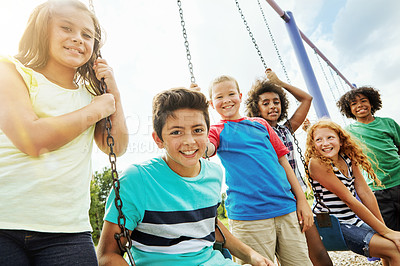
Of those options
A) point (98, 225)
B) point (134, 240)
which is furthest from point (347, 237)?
point (98, 225)

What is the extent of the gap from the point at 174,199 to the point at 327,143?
77.5 inches

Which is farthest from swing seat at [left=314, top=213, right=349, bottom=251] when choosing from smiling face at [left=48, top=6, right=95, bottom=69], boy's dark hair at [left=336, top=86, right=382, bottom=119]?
boy's dark hair at [left=336, top=86, right=382, bottom=119]

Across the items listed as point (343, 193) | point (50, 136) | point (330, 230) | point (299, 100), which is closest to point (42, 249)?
point (50, 136)

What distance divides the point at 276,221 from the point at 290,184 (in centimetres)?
40

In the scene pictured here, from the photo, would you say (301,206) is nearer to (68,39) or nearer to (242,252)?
(242,252)

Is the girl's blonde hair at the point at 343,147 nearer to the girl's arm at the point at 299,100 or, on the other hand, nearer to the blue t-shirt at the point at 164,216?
the girl's arm at the point at 299,100

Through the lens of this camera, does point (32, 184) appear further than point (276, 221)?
No

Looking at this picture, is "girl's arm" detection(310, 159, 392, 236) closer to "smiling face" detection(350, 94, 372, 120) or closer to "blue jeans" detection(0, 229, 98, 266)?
"smiling face" detection(350, 94, 372, 120)

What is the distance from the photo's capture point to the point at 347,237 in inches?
92.0

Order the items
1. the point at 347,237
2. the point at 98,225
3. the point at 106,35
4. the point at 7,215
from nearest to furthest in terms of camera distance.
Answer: the point at 7,215, the point at 106,35, the point at 347,237, the point at 98,225

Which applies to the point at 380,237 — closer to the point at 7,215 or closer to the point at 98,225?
the point at 7,215

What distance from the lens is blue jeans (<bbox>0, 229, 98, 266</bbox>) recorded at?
3.22ft

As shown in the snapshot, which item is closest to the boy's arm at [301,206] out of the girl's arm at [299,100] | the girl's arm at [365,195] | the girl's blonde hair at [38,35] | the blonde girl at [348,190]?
the blonde girl at [348,190]

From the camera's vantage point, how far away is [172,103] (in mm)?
1591
